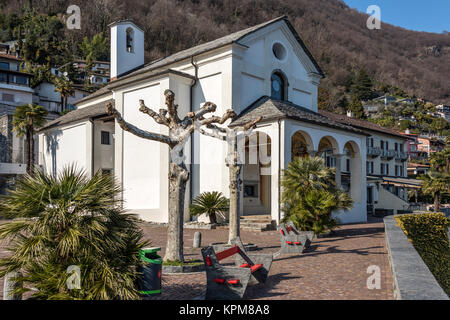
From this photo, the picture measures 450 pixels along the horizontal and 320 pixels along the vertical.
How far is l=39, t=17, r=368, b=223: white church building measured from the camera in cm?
2017

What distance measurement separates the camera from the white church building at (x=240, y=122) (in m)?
20.2

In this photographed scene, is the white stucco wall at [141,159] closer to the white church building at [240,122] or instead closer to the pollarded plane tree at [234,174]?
the white church building at [240,122]

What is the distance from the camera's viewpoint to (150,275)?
255 inches

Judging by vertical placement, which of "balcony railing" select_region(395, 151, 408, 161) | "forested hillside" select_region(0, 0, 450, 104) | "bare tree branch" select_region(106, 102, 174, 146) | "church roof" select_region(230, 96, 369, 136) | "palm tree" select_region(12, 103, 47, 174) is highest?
"forested hillside" select_region(0, 0, 450, 104)

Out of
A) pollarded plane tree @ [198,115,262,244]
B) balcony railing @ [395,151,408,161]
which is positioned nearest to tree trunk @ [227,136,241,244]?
pollarded plane tree @ [198,115,262,244]

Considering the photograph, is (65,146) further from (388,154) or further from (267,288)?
(388,154)

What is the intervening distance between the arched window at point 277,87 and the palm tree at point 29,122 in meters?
22.0

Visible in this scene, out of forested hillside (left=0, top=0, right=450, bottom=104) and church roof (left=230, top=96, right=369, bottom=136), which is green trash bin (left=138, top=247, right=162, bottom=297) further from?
forested hillside (left=0, top=0, right=450, bottom=104)

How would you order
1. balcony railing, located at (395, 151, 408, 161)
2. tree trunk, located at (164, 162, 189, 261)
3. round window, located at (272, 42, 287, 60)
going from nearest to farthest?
tree trunk, located at (164, 162, 189, 261) < round window, located at (272, 42, 287, 60) < balcony railing, located at (395, 151, 408, 161)

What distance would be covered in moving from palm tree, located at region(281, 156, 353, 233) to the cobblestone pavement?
3.07 ft

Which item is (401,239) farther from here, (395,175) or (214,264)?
(395,175)

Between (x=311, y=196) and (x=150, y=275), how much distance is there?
8.70 m

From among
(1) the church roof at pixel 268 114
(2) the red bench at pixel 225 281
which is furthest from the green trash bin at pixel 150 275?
(1) the church roof at pixel 268 114

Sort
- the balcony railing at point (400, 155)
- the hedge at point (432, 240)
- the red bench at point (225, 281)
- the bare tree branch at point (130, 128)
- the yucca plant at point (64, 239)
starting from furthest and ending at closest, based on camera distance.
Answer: the balcony railing at point (400, 155)
the hedge at point (432, 240)
the bare tree branch at point (130, 128)
the red bench at point (225, 281)
the yucca plant at point (64, 239)
